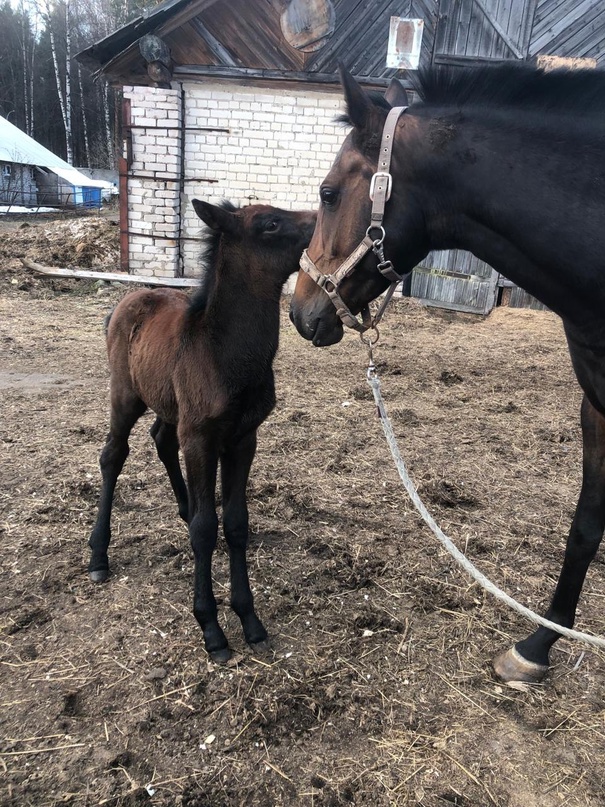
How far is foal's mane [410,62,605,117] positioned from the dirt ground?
2.23 metres

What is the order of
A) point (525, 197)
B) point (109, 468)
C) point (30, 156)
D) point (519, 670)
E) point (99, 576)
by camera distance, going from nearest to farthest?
point (525, 197), point (519, 670), point (99, 576), point (109, 468), point (30, 156)

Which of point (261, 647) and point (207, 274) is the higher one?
point (207, 274)

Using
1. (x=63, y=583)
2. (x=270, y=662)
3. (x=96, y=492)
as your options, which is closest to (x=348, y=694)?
(x=270, y=662)

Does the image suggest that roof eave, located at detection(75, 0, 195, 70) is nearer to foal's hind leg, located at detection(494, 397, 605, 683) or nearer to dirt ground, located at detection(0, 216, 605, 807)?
dirt ground, located at detection(0, 216, 605, 807)

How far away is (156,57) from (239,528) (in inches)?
360

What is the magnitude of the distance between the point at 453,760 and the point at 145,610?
1.51 metres

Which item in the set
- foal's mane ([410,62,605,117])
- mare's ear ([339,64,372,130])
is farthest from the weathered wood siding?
mare's ear ([339,64,372,130])

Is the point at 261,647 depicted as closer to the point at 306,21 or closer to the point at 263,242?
the point at 263,242

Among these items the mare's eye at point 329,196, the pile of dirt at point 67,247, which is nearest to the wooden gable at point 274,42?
the pile of dirt at point 67,247

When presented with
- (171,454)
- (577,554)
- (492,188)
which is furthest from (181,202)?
(577,554)

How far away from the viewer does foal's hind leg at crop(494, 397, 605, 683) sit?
7.75 ft

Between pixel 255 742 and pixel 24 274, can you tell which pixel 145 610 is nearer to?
pixel 255 742

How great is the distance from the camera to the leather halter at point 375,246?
186cm

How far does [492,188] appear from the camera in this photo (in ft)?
5.95
